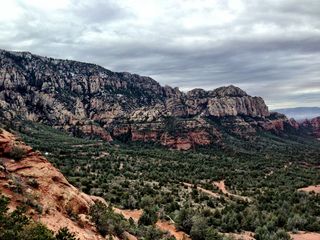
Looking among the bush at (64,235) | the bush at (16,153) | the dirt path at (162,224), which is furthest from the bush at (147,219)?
the bush at (64,235)

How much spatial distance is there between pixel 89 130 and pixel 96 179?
110175mm

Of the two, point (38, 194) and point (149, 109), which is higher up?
point (149, 109)

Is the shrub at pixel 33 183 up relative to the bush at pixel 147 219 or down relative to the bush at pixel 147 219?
up

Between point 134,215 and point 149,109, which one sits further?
point 149,109

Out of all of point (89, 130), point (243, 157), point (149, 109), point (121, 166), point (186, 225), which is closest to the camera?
point (186, 225)

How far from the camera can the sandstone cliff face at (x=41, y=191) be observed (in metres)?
31.3

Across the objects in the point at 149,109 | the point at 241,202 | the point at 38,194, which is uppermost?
the point at 149,109

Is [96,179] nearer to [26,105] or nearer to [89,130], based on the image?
[89,130]

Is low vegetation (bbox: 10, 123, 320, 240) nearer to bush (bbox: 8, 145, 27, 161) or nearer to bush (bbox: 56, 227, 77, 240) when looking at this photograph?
bush (bbox: 56, 227, 77, 240)

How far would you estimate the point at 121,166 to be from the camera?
100 m

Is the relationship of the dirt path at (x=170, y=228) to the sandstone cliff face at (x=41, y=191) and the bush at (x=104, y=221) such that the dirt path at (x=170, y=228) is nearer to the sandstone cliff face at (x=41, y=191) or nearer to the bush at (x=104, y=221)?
the bush at (x=104, y=221)

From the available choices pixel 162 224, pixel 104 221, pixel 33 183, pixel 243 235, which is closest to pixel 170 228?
pixel 162 224

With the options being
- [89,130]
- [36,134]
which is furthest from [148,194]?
[89,130]

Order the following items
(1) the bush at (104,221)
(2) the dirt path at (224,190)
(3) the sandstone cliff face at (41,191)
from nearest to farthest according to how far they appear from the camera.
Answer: (3) the sandstone cliff face at (41,191), (1) the bush at (104,221), (2) the dirt path at (224,190)
